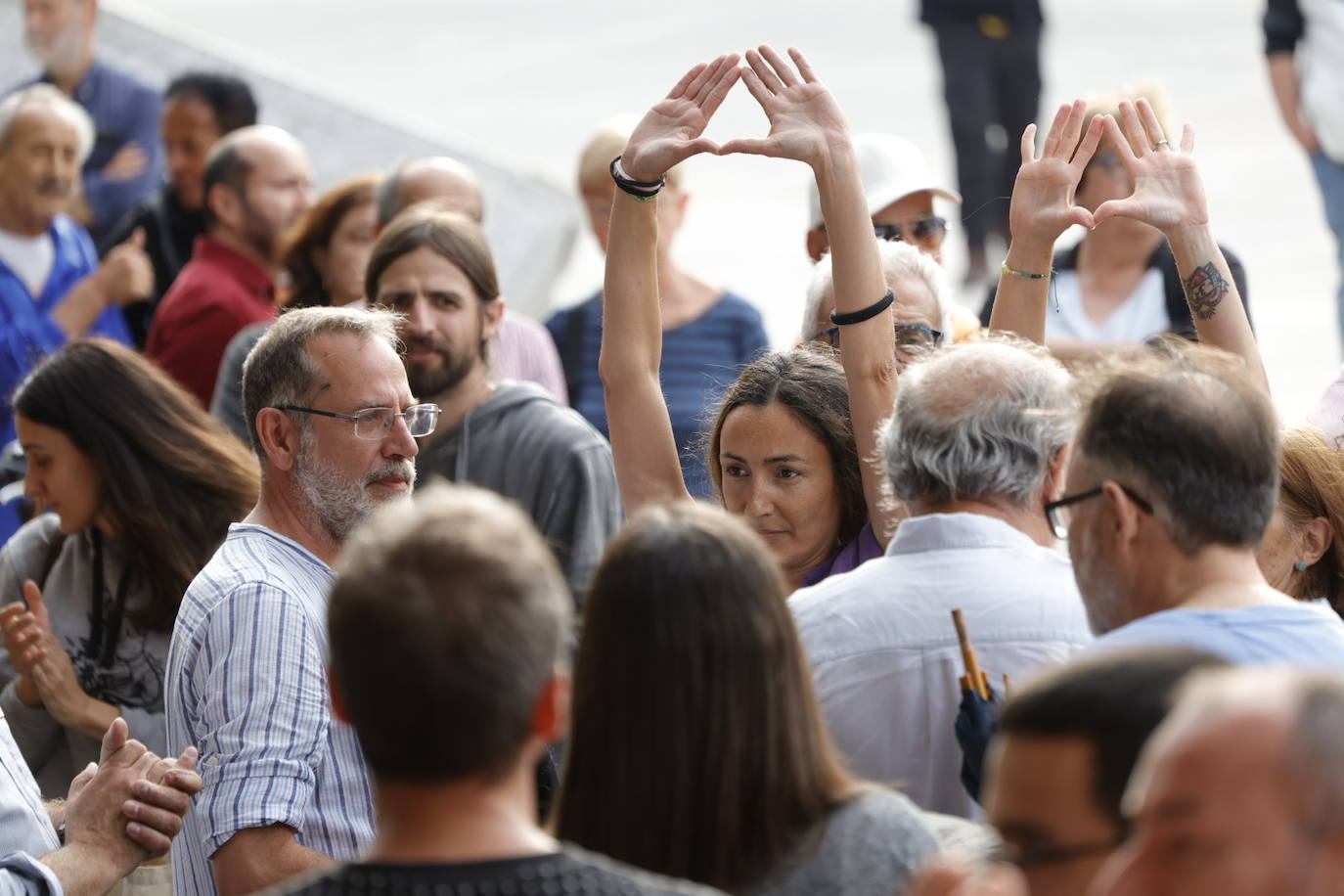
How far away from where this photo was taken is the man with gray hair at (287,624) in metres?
3.07

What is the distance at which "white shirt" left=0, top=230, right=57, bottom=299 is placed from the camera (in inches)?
267

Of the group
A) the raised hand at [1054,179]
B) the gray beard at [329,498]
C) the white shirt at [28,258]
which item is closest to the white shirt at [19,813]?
the gray beard at [329,498]

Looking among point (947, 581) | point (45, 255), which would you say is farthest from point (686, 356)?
point (947, 581)

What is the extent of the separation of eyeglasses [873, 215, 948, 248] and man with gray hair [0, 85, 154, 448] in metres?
2.99

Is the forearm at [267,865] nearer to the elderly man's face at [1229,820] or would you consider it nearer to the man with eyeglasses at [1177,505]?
the man with eyeglasses at [1177,505]

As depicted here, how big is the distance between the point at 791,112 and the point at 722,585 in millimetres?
1723

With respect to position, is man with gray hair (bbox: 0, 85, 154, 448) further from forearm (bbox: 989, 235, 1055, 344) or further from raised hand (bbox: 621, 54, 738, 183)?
forearm (bbox: 989, 235, 1055, 344)

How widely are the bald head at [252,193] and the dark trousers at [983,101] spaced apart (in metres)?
3.25

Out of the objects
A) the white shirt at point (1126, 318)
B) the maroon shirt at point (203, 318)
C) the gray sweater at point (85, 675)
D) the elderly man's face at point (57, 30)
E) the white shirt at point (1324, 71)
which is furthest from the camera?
the elderly man's face at point (57, 30)

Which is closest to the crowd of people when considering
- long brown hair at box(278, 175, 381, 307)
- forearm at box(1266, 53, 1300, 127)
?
long brown hair at box(278, 175, 381, 307)

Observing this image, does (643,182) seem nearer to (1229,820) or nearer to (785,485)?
(785,485)

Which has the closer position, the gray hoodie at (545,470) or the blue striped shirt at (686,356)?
the gray hoodie at (545,470)

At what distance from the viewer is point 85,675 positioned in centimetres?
430

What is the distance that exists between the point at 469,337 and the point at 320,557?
5.28 ft
